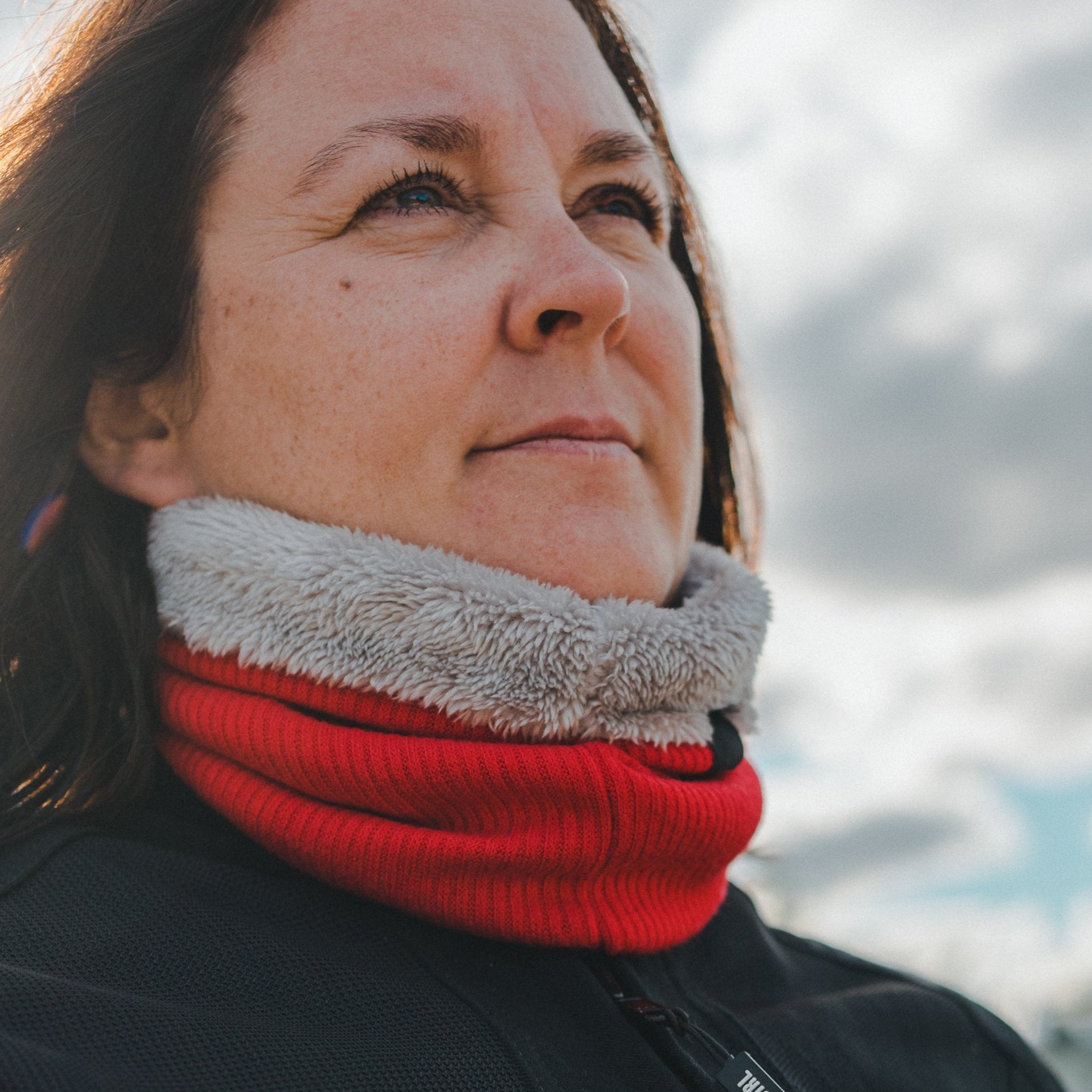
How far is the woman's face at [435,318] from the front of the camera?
1.51 meters

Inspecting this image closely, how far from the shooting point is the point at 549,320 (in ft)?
5.12

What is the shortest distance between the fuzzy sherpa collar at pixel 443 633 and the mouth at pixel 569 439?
19 cm

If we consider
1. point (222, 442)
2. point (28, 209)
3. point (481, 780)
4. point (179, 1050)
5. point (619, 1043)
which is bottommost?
point (179, 1050)

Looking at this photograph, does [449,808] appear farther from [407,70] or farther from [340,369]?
[407,70]

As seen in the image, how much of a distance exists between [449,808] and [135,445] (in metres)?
0.86

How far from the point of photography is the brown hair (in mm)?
1621

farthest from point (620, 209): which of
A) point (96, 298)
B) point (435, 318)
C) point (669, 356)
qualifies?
point (96, 298)

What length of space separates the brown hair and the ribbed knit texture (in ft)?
0.92

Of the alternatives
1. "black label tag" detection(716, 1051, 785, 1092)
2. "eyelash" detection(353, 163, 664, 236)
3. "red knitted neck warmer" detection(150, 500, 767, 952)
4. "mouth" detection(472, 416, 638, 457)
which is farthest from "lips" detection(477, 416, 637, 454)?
"black label tag" detection(716, 1051, 785, 1092)

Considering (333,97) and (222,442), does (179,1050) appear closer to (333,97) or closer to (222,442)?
(222,442)

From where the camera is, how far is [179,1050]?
1.11 meters

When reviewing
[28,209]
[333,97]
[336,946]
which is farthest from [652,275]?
[336,946]

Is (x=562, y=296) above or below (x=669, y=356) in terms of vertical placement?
below

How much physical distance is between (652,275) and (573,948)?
1.15 metres
